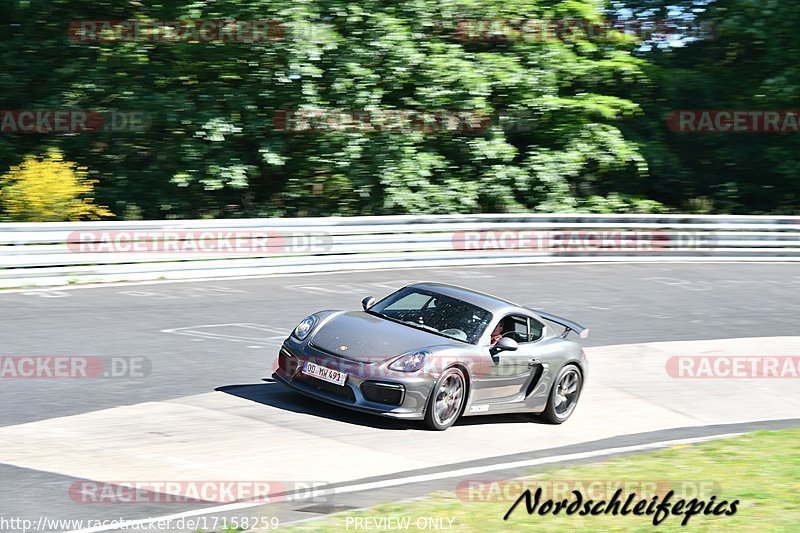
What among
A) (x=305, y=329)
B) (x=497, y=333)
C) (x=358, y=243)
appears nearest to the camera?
(x=305, y=329)

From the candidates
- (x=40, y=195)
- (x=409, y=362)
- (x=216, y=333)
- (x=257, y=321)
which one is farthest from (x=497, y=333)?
(x=40, y=195)

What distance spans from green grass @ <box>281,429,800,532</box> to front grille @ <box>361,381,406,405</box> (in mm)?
1517

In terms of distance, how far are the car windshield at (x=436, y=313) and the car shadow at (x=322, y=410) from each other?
3.06 feet

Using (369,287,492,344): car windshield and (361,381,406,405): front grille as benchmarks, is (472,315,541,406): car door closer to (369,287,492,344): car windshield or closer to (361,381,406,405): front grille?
(369,287,492,344): car windshield

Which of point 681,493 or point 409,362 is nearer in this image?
point 681,493

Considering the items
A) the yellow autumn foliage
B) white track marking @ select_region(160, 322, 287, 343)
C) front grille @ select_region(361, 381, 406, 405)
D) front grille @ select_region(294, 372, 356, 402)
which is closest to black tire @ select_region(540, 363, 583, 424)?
front grille @ select_region(361, 381, 406, 405)

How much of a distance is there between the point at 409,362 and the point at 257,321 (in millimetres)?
5371

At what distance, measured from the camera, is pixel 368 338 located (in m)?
10.1

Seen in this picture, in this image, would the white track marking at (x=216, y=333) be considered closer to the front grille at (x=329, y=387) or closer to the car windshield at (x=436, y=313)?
the car windshield at (x=436, y=313)

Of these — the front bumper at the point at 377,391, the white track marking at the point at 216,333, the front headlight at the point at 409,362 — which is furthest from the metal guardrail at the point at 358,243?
the front headlight at the point at 409,362

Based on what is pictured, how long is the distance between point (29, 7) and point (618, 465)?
740 inches

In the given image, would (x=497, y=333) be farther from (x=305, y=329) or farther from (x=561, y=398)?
(x=305, y=329)

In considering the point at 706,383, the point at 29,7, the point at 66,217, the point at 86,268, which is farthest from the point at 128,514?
the point at 29,7

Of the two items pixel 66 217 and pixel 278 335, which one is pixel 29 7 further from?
pixel 278 335
